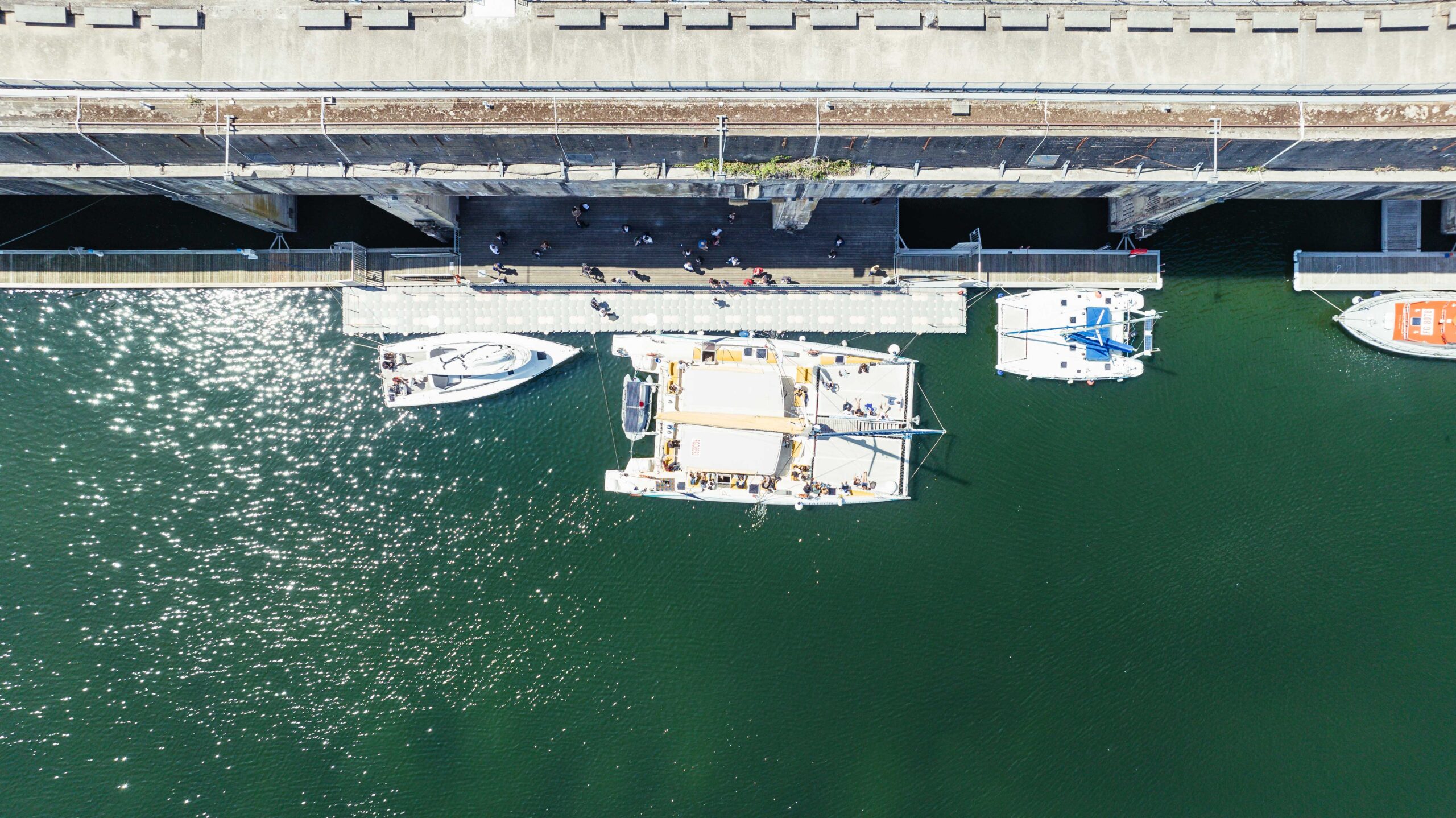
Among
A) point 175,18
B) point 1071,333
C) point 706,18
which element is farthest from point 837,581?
point 175,18

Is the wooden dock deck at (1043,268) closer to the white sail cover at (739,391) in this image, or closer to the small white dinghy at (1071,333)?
the small white dinghy at (1071,333)

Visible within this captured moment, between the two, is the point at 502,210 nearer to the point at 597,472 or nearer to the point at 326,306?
the point at 326,306

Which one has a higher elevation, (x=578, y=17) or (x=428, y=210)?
(x=578, y=17)

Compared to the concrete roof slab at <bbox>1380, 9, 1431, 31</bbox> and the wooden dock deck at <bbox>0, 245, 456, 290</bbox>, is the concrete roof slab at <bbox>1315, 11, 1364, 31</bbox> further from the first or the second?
the wooden dock deck at <bbox>0, 245, 456, 290</bbox>

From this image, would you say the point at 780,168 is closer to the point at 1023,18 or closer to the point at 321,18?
the point at 1023,18

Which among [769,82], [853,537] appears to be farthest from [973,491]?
[769,82]

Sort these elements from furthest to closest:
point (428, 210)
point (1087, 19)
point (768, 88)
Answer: point (428, 210) → point (1087, 19) → point (768, 88)

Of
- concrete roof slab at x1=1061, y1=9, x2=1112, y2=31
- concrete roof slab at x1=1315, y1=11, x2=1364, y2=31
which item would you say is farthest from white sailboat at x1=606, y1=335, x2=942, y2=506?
concrete roof slab at x1=1315, y1=11, x2=1364, y2=31
